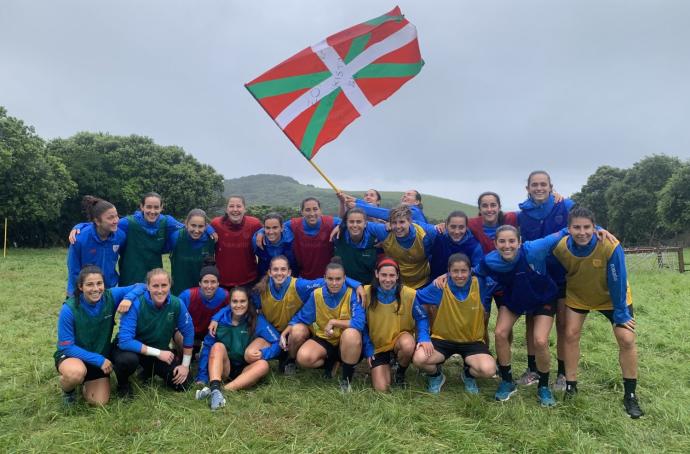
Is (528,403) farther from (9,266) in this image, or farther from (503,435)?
(9,266)

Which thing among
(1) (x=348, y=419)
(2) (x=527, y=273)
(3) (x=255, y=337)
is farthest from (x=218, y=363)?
(2) (x=527, y=273)

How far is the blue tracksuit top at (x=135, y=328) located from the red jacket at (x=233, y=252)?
1053 millimetres

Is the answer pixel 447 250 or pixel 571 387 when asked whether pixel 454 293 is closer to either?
pixel 447 250

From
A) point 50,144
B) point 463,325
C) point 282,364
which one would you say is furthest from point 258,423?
point 50,144

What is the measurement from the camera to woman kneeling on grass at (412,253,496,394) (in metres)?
4.98

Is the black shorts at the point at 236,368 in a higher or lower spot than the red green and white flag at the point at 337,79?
lower

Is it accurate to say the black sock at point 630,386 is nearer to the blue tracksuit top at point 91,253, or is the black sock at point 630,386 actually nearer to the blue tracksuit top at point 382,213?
the blue tracksuit top at point 382,213

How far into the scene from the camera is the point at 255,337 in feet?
17.6

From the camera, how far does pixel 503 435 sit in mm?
3873

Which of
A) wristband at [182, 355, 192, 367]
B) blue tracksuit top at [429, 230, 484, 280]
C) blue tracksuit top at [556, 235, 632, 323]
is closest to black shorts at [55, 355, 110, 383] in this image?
wristband at [182, 355, 192, 367]

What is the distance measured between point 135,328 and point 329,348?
6.81ft

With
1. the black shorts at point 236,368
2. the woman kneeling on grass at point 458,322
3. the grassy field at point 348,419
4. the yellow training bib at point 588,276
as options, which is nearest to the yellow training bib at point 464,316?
the woman kneeling on grass at point 458,322

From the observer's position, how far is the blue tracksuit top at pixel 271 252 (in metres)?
5.95

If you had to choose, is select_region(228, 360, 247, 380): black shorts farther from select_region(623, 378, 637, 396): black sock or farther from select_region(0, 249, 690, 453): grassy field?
select_region(623, 378, 637, 396): black sock
